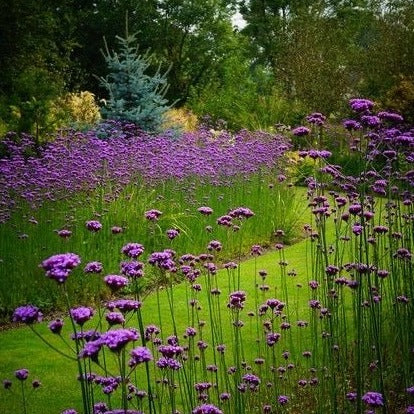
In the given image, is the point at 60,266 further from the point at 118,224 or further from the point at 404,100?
the point at 404,100

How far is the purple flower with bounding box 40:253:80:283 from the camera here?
1857mm

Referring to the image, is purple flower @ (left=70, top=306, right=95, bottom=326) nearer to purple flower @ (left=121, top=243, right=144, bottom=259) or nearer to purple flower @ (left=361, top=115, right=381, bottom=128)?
purple flower @ (left=121, top=243, right=144, bottom=259)

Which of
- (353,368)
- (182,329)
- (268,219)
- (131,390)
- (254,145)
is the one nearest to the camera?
(131,390)

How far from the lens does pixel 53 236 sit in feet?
20.8

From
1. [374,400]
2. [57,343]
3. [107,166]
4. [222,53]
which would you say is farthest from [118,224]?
[222,53]

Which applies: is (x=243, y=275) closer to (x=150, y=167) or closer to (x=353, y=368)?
(x=150, y=167)

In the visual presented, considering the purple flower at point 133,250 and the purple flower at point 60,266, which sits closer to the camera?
the purple flower at point 60,266

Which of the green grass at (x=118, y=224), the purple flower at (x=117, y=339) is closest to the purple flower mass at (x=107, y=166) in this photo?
the green grass at (x=118, y=224)

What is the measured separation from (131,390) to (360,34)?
38.6m

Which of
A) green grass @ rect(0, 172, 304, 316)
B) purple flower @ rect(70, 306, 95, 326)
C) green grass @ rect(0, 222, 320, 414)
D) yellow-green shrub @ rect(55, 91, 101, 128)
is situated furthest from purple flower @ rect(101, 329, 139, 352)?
yellow-green shrub @ rect(55, 91, 101, 128)

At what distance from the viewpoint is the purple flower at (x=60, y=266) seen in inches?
73.1

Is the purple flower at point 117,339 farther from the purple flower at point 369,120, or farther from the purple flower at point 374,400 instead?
the purple flower at point 369,120

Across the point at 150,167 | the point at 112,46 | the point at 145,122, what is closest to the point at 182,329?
the point at 150,167

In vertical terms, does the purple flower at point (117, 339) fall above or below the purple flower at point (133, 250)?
below
